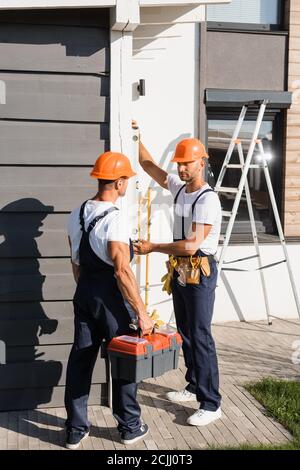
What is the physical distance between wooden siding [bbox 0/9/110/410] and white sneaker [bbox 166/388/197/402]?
965mm

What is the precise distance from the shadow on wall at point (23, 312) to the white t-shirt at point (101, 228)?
65cm

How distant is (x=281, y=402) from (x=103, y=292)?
6.34 feet

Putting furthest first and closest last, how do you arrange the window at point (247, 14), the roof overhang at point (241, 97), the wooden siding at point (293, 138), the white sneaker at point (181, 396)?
the wooden siding at point (293, 138)
the window at point (247, 14)
the roof overhang at point (241, 97)
the white sneaker at point (181, 396)

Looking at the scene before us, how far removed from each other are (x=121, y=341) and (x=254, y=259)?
408 cm

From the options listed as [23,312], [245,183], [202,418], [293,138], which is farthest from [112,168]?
[293,138]

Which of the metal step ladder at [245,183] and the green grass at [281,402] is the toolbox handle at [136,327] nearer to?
the green grass at [281,402]

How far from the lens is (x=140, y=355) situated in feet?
12.7

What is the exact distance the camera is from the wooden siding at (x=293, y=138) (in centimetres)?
761

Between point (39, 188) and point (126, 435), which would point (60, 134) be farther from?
point (126, 435)

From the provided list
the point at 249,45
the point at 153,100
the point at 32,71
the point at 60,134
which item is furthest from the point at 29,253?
the point at 249,45

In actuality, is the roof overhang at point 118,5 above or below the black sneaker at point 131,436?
above

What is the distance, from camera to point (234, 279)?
25.2ft

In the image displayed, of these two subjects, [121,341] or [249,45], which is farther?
[249,45]

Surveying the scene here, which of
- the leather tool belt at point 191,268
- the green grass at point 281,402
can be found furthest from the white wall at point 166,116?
the leather tool belt at point 191,268
